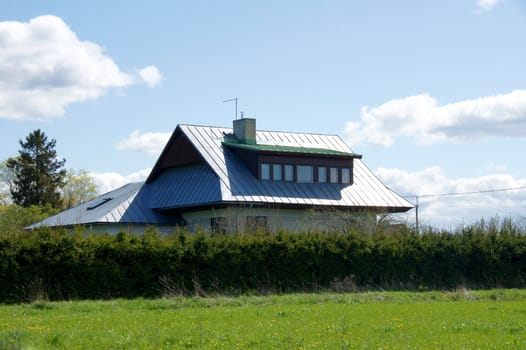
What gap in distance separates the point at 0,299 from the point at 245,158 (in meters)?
23.8

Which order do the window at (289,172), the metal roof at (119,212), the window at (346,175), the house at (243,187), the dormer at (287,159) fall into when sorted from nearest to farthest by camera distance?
the house at (243,187) → the metal roof at (119,212) → the dormer at (287,159) → the window at (289,172) → the window at (346,175)

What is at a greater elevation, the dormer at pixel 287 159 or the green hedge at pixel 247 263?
the dormer at pixel 287 159

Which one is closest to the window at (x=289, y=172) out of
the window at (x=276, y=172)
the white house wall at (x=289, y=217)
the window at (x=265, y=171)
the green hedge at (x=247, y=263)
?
the window at (x=276, y=172)

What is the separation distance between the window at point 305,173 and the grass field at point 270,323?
71.6 feet

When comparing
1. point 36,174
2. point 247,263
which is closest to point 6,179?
point 36,174

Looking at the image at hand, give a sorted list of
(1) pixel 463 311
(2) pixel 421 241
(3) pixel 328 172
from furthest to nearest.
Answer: (3) pixel 328 172
(2) pixel 421 241
(1) pixel 463 311

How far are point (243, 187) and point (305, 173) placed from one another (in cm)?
529

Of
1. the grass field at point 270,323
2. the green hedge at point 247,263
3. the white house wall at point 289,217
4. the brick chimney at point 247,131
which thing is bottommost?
the grass field at point 270,323

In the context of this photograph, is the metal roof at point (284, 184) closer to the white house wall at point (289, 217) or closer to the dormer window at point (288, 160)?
the dormer window at point (288, 160)

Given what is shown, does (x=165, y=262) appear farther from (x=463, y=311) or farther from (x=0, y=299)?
(x=463, y=311)

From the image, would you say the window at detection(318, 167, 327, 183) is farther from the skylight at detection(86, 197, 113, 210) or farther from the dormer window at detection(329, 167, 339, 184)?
the skylight at detection(86, 197, 113, 210)

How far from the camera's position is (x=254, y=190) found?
148 feet

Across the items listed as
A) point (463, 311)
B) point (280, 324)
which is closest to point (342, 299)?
point (463, 311)

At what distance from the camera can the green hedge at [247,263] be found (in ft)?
86.8
